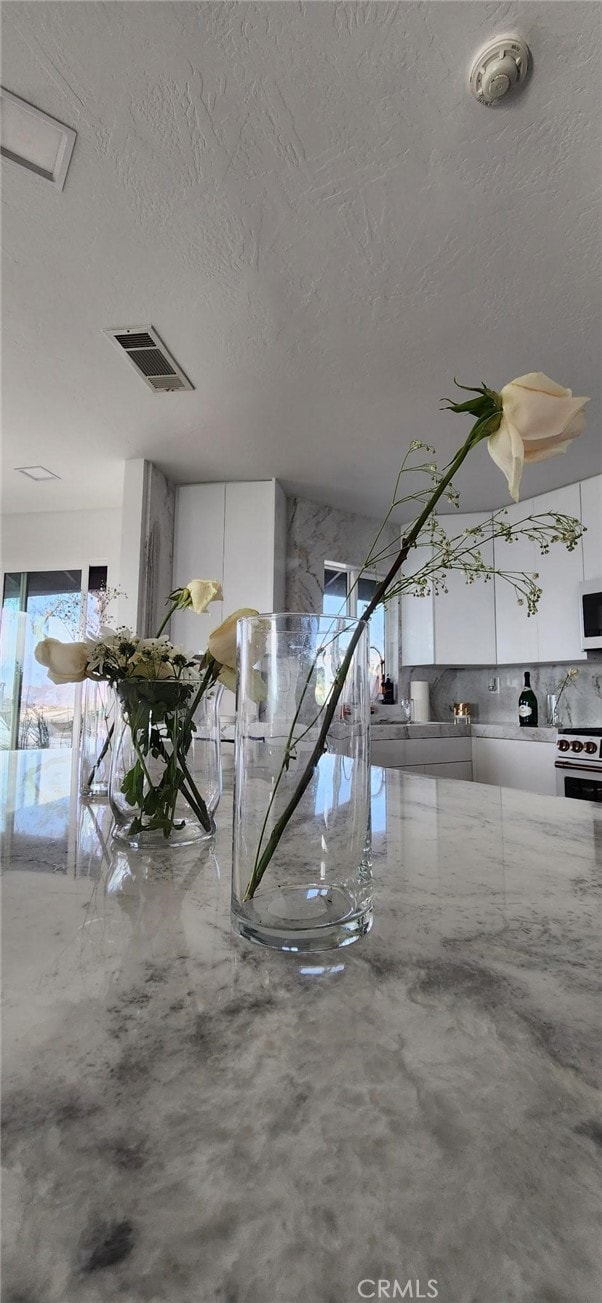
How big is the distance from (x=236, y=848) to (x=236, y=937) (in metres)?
0.06

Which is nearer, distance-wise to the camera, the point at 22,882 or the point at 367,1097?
the point at 367,1097

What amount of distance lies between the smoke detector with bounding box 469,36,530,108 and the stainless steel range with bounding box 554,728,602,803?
2.57 meters

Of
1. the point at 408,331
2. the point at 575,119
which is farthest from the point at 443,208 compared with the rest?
the point at 408,331

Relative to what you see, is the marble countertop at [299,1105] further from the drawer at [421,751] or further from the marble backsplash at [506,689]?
the marble backsplash at [506,689]

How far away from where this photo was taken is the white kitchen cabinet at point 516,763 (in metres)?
3.40

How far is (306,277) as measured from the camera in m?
1.98

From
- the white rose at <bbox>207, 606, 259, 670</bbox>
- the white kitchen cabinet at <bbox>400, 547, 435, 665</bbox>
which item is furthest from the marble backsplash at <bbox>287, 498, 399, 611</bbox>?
the white rose at <bbox>207, 606, 259, 670</bbox>

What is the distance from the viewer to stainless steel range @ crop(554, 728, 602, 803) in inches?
117

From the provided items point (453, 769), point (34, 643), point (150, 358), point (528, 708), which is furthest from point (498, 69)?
point (34, 643)

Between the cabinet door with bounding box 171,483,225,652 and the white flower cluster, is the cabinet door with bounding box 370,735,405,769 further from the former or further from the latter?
the white flower cluster

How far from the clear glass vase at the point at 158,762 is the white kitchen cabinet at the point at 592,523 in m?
3.30

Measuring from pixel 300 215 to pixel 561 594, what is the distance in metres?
2.64

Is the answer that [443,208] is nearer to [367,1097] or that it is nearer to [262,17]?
[262,17]

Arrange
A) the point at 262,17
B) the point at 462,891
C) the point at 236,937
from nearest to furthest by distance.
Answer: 1. the point at 236,937
2. the point at 462,891
3. the point at 262,17
